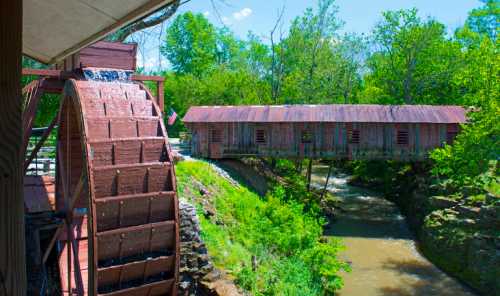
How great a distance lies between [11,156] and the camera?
109 centimetres

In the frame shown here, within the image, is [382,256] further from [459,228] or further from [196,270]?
[196,270]

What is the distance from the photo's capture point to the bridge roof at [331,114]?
21.7 metres

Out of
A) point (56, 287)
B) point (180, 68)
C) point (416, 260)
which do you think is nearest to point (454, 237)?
point (416, 260)

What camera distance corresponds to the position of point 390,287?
13.7 meters

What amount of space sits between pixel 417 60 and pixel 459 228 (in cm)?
2027

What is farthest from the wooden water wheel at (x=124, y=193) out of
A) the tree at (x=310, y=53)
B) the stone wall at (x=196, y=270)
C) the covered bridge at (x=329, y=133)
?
the tree at (x=310, y=53)

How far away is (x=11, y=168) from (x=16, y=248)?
0.70 feet

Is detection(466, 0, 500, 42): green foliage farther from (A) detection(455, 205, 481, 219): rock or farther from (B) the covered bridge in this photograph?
(A) detection(455, 205, 481, 219): rock

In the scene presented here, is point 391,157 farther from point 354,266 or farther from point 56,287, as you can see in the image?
point 56,287

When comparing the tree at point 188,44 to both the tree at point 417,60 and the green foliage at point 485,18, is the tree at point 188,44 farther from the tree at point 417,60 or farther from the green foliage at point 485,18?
the green foliage at point 485,18

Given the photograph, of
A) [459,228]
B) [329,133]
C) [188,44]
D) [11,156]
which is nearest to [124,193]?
[11,156]

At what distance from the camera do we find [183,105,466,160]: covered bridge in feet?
71.3

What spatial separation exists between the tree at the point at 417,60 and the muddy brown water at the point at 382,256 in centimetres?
1182

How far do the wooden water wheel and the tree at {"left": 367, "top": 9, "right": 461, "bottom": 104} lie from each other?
28.9 metres
